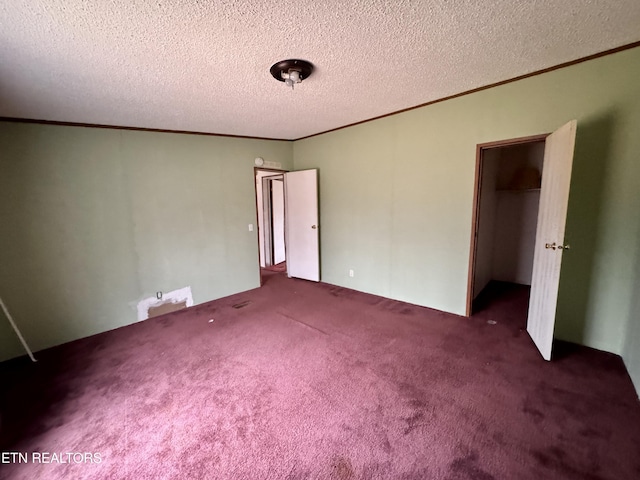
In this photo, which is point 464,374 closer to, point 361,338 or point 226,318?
point 361,338

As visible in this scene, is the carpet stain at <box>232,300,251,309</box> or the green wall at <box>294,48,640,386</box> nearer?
the green wall at <box>294,48,640,386</box>

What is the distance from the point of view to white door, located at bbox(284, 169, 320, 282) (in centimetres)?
450

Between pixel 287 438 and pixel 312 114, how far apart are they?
316cm

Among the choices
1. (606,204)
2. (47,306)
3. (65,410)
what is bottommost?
(65,410)

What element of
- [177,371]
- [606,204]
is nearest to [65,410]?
[177,371]

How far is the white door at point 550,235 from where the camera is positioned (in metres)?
2.07

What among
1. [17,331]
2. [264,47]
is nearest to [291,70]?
[264,47]

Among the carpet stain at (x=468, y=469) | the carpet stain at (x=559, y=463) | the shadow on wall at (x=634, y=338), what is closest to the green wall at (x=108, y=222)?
the carpet stain at (x=468, y=469)

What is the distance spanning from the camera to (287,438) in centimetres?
162

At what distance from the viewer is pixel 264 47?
1.75 meters

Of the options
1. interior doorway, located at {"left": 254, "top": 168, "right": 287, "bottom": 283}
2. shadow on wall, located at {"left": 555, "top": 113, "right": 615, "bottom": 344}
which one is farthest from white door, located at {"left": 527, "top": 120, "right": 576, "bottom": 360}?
interior doorway, located at {"left": 254, "top": 168, "right": 287, "bottom": 283}

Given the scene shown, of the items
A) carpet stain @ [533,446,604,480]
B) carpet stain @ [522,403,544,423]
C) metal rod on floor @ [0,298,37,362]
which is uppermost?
metal rod on floor @ [0,298,37,362]

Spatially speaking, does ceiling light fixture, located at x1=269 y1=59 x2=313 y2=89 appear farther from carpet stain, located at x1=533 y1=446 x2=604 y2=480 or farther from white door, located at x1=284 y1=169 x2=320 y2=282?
carpet stain, located at x1=533 y1=446 x2=604 y2=480

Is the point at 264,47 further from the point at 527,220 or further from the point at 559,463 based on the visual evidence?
the point at 527,220
